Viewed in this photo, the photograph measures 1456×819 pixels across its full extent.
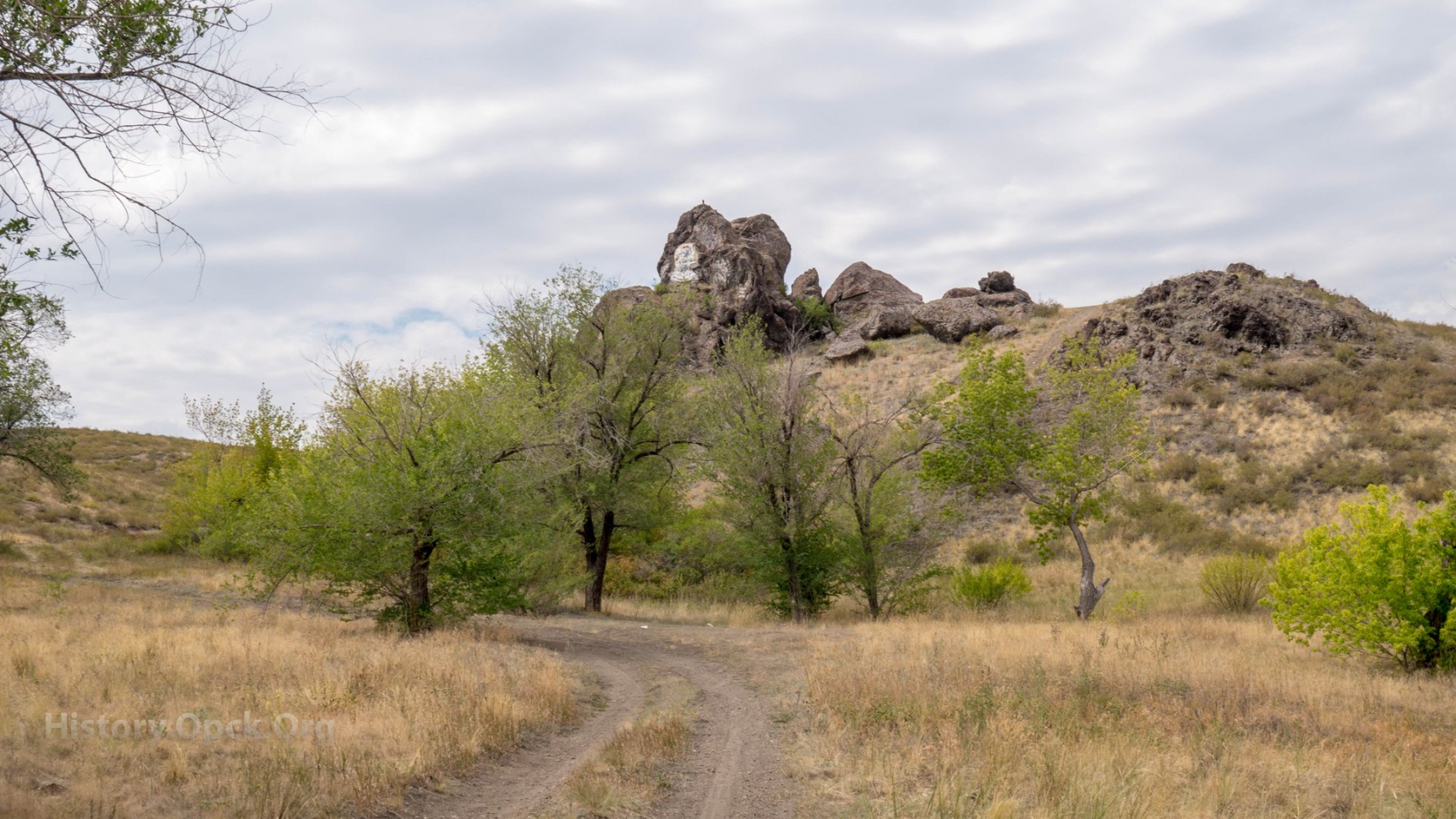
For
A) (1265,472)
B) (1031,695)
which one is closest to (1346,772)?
(1031,695)

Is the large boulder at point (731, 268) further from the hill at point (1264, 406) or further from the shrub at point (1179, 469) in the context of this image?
the shrub at point (1179, 469)

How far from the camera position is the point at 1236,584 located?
68.9 feet

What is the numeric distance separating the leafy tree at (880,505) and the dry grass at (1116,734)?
919 centimetres

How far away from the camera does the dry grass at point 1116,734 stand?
6562 mm

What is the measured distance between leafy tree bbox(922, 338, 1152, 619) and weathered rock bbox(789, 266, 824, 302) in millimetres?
51688

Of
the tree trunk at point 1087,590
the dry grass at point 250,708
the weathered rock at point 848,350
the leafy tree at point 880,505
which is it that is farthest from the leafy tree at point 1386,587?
the weathered rock at point 848,350

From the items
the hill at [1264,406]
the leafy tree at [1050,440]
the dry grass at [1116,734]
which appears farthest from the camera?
the hill at [1264,406]

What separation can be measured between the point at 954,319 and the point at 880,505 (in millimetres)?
41636

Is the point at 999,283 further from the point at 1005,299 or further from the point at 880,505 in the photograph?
the point at 880,505

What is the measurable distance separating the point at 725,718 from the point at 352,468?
383 inches

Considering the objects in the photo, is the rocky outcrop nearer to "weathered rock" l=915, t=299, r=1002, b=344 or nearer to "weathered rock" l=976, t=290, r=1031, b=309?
"weathered rock" l=915, t=299, r=1002, b=344

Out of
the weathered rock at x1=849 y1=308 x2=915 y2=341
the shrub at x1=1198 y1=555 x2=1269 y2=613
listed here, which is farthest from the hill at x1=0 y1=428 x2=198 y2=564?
the weathered rock at x1=849 y1=308 x2=915 y2=341

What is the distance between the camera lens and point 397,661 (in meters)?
11.1

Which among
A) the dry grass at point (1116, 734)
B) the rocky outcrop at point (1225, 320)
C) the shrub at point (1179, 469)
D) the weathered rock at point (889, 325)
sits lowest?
the dry grass at point (1116, 734)
